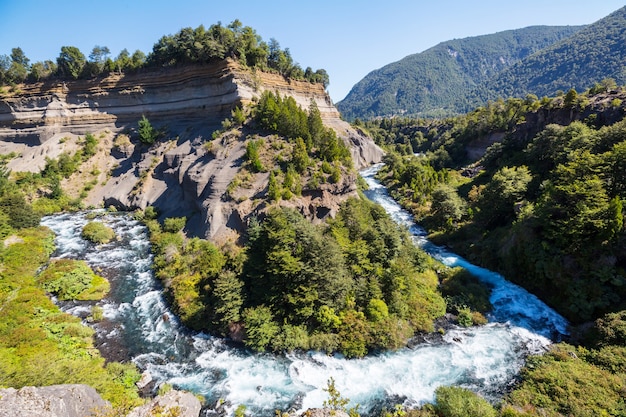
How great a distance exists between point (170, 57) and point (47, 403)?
62893 millimetres

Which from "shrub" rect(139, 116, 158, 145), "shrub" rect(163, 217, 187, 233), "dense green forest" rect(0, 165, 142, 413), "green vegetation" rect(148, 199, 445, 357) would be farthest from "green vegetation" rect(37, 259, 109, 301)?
"shrub" rect(139, 116, 158, 145)

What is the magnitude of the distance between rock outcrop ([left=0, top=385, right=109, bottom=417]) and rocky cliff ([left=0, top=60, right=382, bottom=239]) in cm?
2656

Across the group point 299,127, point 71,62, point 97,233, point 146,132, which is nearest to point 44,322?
point 97,233

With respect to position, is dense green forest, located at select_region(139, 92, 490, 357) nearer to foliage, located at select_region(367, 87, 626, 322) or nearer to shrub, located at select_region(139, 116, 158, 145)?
foliage, located at select_region(367, 87, 626, 322)

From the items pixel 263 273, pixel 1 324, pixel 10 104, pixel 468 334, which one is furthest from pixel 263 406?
pixel 10 104

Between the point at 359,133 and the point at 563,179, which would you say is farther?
the point at 359,133

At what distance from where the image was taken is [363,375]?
19.3m

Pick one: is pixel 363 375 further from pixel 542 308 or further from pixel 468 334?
pixel 542 308

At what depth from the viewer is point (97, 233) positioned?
120ft

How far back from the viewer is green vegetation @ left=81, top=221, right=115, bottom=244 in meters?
36.5

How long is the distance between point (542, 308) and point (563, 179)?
45.2 ft

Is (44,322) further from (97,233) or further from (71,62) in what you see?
(71,62)

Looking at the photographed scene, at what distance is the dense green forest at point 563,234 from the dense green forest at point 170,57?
44.8m

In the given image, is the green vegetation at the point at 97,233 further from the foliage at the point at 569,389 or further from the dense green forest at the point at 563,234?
the foliage at the point at 569,389
